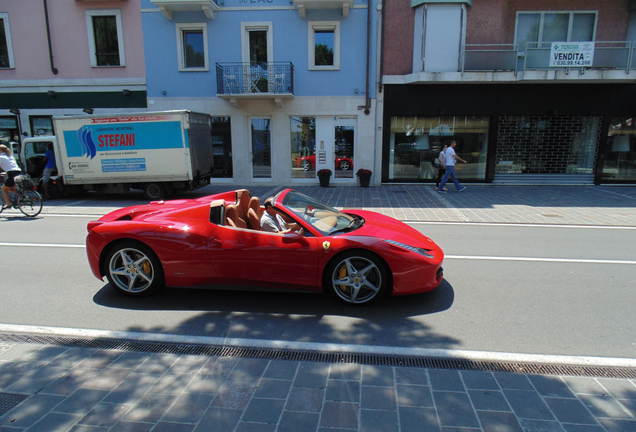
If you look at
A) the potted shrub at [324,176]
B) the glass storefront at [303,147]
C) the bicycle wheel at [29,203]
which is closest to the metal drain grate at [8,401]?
the bicycle wheel at [29,203]

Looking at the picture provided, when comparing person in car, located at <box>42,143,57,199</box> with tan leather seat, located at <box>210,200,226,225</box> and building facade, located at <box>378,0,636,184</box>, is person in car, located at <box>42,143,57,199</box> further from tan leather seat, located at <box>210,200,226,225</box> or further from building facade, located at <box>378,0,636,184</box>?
building facade, located at <box>378,0,636,184</box>

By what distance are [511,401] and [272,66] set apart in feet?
51.8

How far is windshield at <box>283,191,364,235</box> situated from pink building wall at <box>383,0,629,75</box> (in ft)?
41.6

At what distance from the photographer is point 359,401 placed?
2.75 m

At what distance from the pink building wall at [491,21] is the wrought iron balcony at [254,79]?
13.8 feet

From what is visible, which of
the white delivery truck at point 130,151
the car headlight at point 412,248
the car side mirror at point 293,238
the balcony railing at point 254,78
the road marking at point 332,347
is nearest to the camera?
the road marking at point 332,347

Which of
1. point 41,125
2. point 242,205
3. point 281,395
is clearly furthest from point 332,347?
point 41,125

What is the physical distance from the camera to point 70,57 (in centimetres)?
1805

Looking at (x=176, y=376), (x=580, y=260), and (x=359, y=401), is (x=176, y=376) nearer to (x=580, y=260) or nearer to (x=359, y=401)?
(x=359, y=401)

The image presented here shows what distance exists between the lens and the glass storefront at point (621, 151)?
1620 centimetres

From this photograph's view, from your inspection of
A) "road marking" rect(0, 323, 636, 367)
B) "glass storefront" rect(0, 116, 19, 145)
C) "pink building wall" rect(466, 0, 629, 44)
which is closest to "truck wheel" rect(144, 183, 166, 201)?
"road marking" rect(0, 323, 636, 367)

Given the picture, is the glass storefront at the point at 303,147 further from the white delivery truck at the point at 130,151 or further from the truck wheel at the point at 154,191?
the truck wheel at the point at 154,191

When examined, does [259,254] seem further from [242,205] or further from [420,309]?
[420,309]

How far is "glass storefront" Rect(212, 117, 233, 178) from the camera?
56.5 feet
